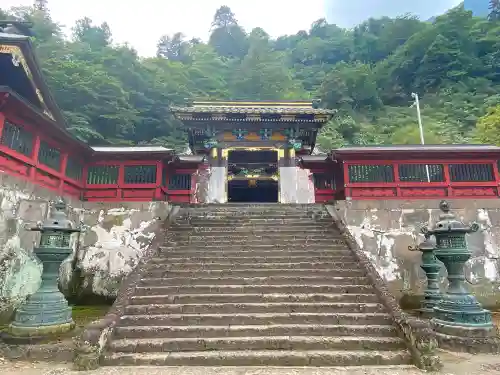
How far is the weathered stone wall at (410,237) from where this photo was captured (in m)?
9.35

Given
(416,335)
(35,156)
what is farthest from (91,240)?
(416,335)

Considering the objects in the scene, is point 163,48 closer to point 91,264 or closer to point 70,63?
point 70,63

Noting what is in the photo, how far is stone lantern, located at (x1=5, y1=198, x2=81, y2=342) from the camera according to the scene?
5.52 meters

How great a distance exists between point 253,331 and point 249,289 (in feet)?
3.92

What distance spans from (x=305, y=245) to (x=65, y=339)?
18.1ft

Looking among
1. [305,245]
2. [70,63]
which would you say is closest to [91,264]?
[305,245]

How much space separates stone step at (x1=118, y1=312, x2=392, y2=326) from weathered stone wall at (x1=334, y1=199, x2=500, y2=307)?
439 cm

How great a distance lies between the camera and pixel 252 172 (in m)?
15.1

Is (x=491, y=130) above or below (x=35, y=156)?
above

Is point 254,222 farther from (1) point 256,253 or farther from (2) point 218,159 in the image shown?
(2) point 218,159

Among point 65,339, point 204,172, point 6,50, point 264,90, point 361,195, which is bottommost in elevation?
point 65,339

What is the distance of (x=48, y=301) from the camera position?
233 inches

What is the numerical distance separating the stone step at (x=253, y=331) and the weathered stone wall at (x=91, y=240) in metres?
4.11

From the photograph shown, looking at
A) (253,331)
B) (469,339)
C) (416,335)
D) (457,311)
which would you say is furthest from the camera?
(457,311)
